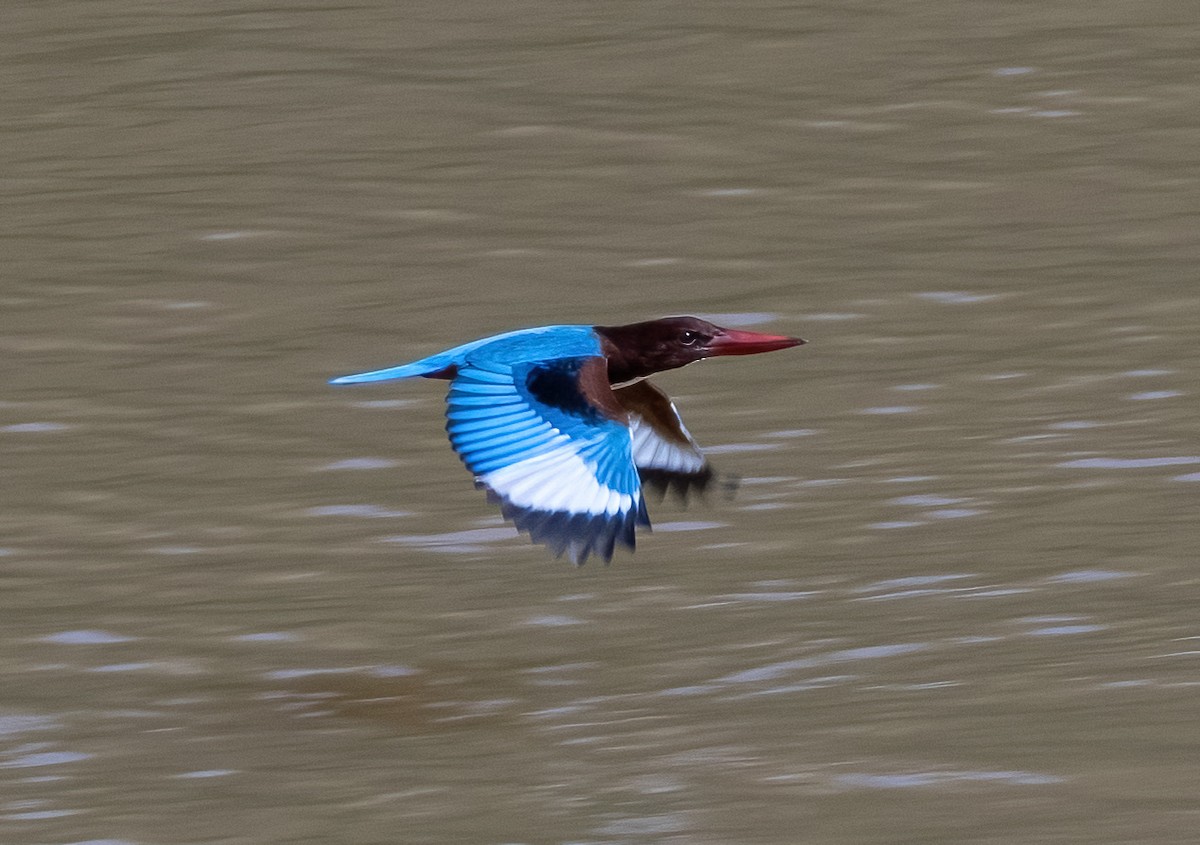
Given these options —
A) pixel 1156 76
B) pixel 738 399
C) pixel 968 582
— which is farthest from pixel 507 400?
pixel 1156 76

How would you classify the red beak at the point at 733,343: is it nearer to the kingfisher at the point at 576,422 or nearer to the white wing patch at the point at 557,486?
the kingfisher at the point at 576,422

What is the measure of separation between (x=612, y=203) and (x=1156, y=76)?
113 inches

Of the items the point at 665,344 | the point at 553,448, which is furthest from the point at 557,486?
the point at 665,344

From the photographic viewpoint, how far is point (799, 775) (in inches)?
192

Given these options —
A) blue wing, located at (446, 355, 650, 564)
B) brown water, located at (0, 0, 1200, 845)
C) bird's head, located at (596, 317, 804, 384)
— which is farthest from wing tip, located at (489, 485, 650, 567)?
bird's head, located at (596, 317, 804, 384)

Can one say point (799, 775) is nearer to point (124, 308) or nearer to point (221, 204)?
point (124, 308)

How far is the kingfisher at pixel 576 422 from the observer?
5305 millimetres

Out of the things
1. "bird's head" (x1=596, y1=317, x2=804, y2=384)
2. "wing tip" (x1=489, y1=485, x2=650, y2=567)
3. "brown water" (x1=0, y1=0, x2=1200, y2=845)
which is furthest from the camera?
"bird's head" (x1=596, y1=317, x2=804, y2=384)

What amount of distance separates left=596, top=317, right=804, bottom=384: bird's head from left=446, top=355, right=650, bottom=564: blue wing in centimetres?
36

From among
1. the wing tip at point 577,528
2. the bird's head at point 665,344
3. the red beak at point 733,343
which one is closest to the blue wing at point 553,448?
the wing tip at point 577,528

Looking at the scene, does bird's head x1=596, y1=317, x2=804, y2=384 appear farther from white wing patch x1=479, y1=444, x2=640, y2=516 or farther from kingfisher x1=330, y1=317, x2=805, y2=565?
white wing patch x1=479, y1=444, x2=640, y2=516

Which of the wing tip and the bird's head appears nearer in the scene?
the wing tip

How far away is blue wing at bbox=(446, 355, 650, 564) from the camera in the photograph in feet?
17.3

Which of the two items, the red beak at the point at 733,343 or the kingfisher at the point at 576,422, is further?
the red beak at the point at 733,343
